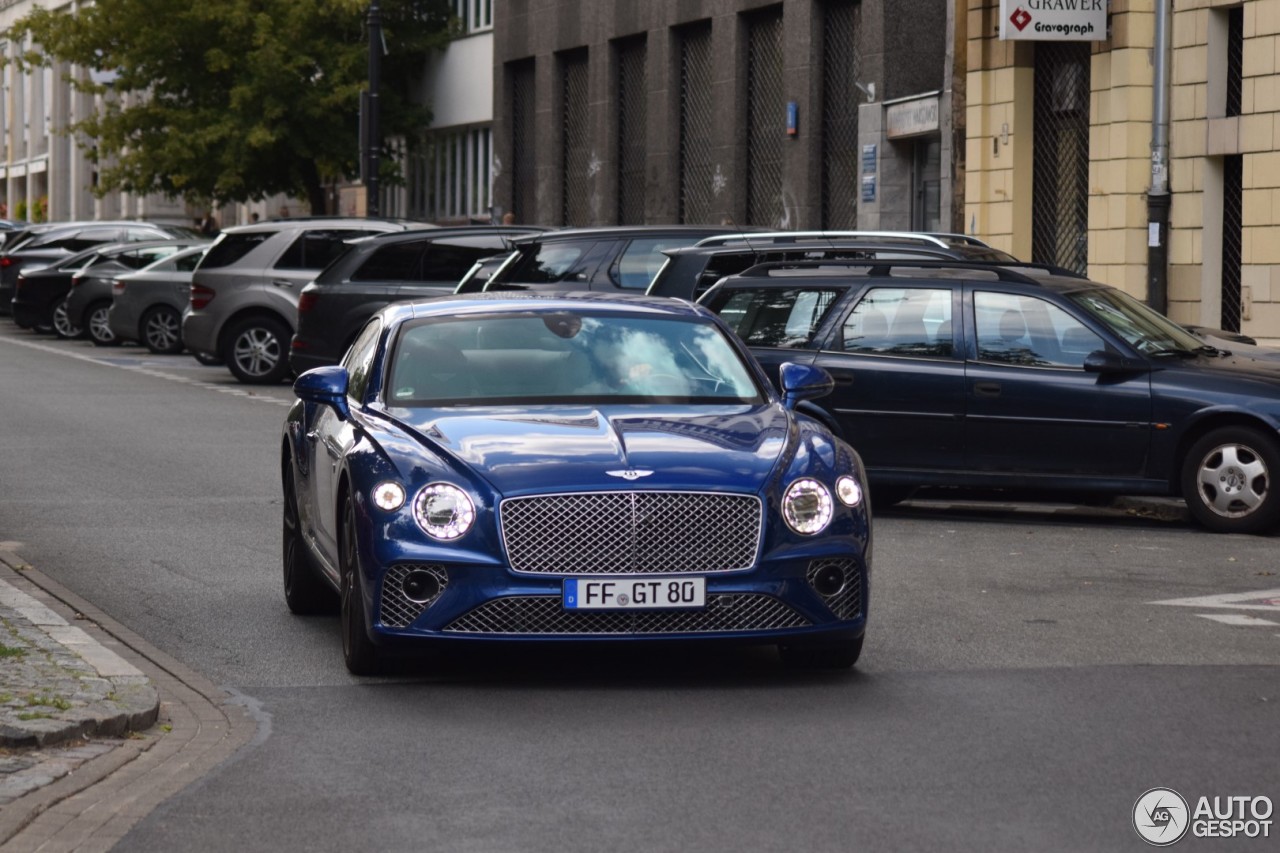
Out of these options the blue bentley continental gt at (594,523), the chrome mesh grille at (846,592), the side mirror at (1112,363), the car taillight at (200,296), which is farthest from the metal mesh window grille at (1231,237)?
the chrome mesh grille at (846,592)

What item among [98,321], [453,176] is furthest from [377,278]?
[453,176]

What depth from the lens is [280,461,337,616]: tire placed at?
10.2 m

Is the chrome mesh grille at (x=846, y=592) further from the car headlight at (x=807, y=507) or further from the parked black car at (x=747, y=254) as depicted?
the parked black car at (x=747, y=254)

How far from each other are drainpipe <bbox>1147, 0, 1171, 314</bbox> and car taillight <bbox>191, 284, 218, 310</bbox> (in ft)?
34.1

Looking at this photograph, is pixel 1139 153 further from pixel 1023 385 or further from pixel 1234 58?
pixel 1023 385

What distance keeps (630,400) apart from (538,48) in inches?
1423

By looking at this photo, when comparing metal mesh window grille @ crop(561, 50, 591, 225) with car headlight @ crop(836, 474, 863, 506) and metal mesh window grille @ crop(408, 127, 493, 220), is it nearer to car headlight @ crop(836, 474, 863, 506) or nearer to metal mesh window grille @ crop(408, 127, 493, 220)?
metal mesh window grille @ crop(408, 127, 493, 220)

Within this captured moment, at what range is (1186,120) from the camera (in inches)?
1003

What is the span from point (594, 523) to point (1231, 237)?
18.2 m

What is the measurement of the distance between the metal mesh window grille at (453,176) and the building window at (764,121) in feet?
36.2

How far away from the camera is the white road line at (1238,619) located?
401 inches

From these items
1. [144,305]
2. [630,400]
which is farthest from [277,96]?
[630,400]

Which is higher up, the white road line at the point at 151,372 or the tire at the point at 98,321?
the tire at the point at 98,321

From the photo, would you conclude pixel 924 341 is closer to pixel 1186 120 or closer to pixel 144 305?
pixel 1186 120
